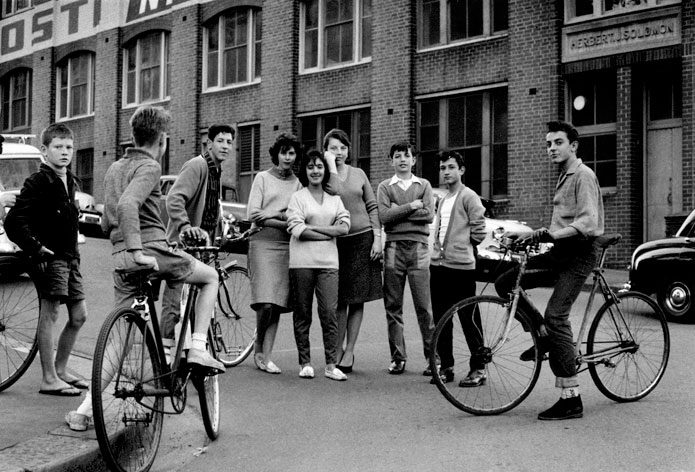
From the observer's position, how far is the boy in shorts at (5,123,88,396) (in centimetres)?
618

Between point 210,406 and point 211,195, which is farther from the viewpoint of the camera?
point 211,195

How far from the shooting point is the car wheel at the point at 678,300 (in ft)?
36.1

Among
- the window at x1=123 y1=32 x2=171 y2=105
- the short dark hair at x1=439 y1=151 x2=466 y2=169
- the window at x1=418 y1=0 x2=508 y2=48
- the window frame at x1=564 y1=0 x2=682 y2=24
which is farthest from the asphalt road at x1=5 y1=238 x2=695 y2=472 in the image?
the window at x1=123 y1=32 x2=171 y2=105

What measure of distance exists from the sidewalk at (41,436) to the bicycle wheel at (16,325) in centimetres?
16

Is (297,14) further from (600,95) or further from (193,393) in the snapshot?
(193,393)

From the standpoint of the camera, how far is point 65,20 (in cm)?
3144

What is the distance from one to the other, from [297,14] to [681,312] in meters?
15.6

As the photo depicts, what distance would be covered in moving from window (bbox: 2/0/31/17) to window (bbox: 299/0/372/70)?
46.1 ft

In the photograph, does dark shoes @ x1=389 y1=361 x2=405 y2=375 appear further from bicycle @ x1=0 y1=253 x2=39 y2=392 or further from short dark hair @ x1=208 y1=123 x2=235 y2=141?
bicycle @ x1=0 y1=253 x2=39 y2=392

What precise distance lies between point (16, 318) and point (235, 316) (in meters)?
2.14

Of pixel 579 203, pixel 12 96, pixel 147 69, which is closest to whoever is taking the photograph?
pixel 579 203

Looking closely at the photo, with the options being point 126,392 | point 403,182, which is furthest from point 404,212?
point 126,392

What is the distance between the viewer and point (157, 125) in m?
5.55

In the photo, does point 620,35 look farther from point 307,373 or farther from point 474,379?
point 474,379
